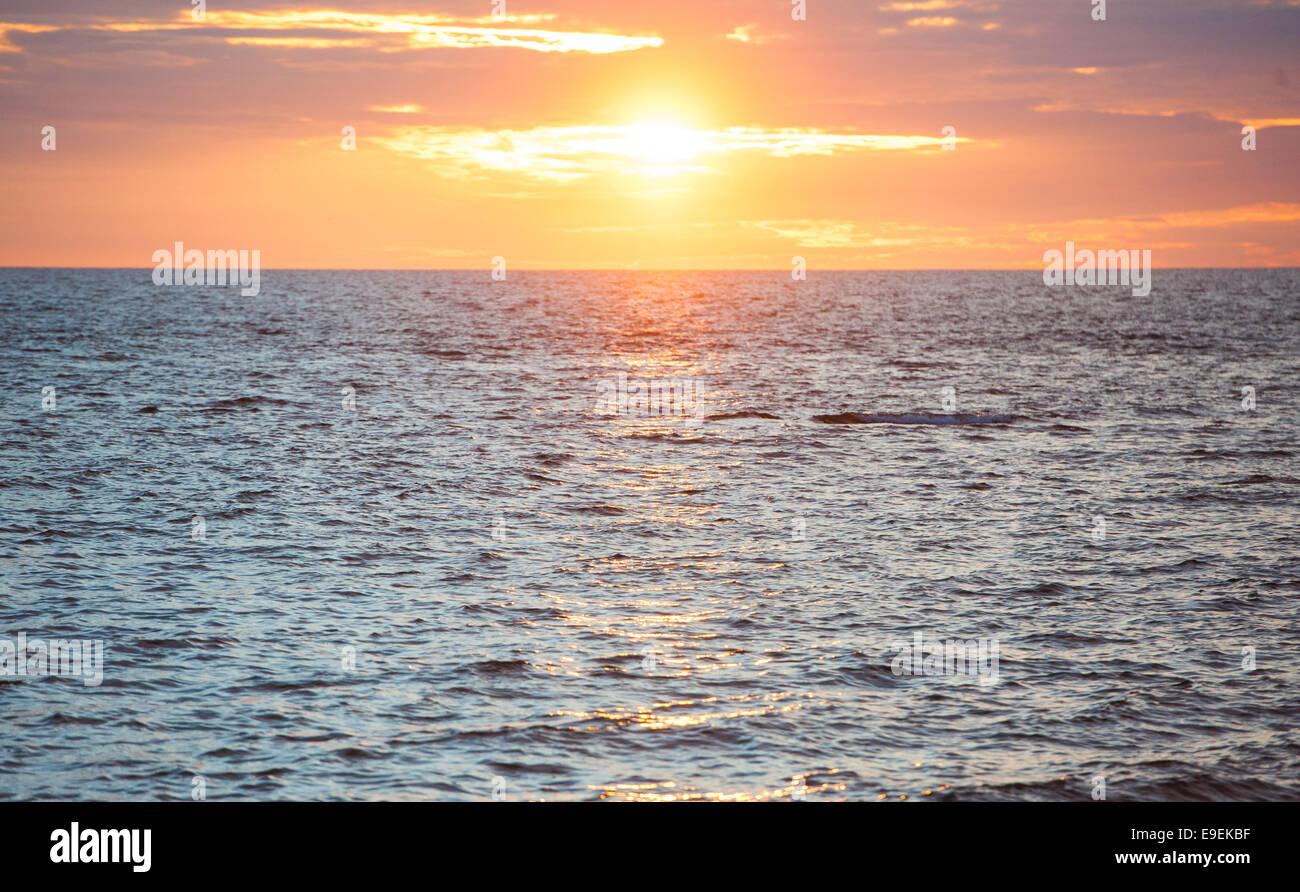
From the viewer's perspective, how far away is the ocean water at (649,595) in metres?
14.6

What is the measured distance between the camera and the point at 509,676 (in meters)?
17.4

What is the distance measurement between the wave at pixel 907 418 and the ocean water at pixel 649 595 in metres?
0.33

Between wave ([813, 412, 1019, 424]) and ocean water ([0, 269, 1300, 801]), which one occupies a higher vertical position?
wave ([813, 412, 1019, 424])

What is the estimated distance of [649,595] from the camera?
2191 centimetres

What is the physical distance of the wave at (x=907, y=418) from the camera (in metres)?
45.9

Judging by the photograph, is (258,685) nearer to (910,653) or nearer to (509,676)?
(509,676)

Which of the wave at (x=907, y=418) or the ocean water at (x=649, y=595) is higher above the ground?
the wave at (x=907, y=418)

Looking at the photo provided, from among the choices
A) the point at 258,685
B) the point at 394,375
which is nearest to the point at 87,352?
the point at 394,375

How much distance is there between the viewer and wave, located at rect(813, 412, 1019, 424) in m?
45.9

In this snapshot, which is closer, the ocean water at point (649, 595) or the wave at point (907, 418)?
the ocean water at point (649, 595)

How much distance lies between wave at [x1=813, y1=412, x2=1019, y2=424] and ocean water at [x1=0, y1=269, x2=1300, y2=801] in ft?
1.10

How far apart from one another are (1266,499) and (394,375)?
4564 cm

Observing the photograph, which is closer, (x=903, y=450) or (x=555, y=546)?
(x=555, y=546)

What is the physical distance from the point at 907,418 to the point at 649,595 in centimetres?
2748
